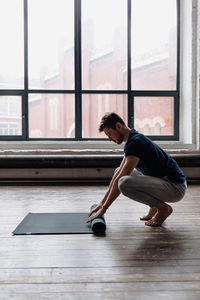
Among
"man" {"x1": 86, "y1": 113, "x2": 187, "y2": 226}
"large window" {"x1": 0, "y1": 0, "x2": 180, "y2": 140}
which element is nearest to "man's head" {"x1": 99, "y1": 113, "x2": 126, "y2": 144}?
"man" {"x1": 86, "y1": 113, "x2": 187, "y2": 226}

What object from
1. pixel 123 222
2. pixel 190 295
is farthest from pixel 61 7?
pixel 190 295

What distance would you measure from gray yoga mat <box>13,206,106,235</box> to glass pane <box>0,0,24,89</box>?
296 cm

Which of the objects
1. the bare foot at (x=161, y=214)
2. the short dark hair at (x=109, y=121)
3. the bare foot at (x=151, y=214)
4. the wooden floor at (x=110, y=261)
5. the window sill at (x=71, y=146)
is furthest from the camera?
the window sill at (x=71, y=146)

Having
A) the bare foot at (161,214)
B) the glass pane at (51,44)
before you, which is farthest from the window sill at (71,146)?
the bare foot at (161,214)

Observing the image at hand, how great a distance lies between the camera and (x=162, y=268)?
164cm

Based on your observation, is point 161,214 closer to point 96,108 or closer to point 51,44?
point 96,108

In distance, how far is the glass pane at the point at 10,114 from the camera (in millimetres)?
4988

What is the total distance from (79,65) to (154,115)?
1521 mm

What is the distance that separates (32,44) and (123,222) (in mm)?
3663

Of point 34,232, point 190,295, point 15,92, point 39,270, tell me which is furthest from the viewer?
point 15,92

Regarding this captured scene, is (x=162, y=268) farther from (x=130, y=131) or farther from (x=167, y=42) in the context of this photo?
(x=167, y=42)

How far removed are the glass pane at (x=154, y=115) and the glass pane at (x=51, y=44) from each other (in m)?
1.22

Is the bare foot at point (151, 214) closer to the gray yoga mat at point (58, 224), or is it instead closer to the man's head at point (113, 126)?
the gray yoga mat at point (58, 224)

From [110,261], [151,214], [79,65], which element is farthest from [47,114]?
[110,261]
